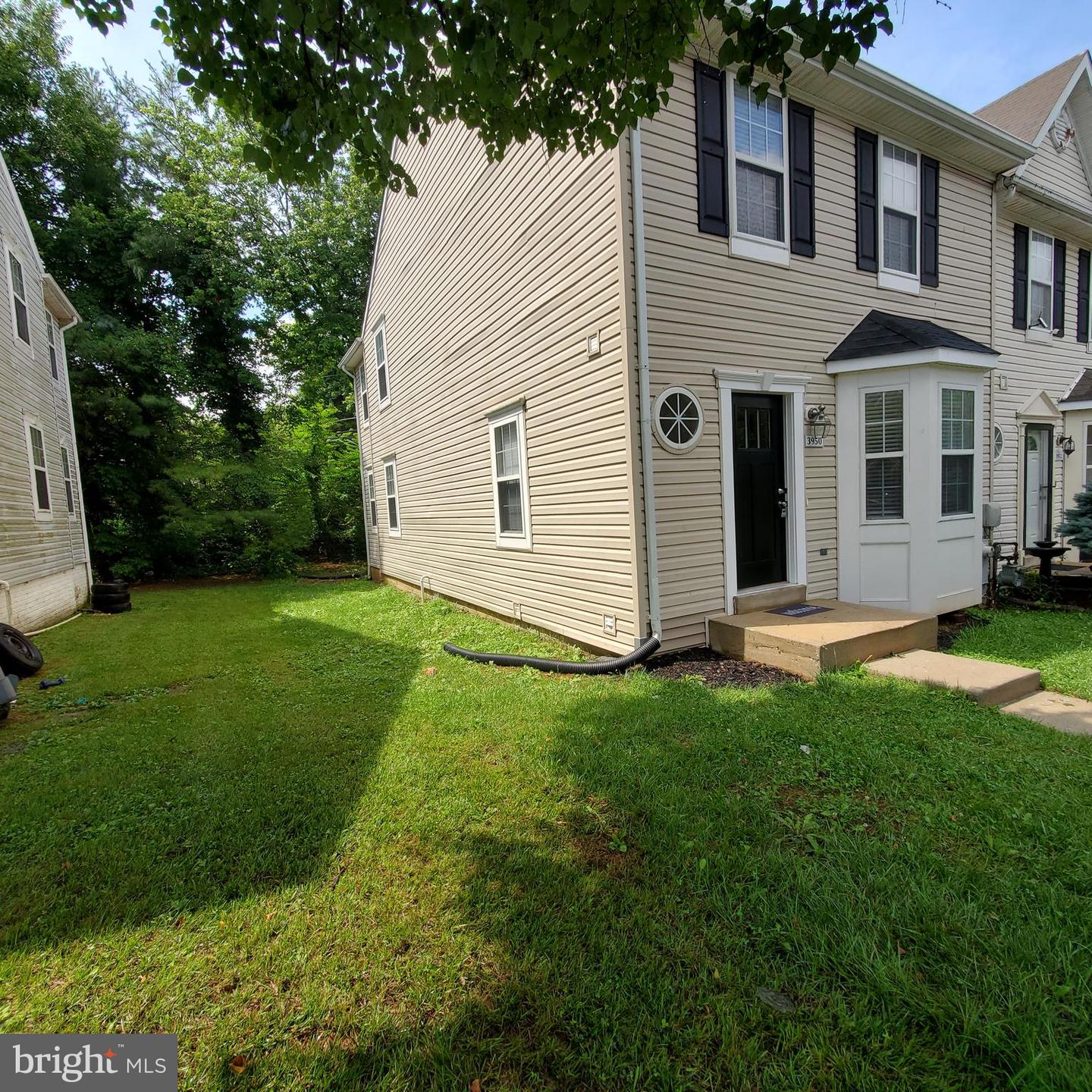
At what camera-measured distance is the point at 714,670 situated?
4.82 m

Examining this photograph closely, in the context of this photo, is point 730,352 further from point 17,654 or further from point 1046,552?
point 17,654

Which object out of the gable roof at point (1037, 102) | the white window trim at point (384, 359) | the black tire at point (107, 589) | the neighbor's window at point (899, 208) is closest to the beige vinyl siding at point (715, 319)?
the neighbor's window at point (899, 208)

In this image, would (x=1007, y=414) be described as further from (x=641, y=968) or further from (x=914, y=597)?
(x=641, y=968)

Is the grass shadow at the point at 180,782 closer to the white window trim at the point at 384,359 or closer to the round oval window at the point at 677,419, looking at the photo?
the round oval window at the point at 677,419

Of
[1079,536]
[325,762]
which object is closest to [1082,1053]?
[325,762]

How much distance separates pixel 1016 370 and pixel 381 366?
38.8ft

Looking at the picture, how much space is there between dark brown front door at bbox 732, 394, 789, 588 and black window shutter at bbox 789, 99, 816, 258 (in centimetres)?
167

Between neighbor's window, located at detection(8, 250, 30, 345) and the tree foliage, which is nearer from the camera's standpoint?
the tree foliage

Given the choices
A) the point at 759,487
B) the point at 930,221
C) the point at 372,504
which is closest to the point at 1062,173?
the point at 930,221

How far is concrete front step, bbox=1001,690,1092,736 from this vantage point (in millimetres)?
3561

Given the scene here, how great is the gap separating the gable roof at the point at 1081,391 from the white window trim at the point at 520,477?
948 centimetres

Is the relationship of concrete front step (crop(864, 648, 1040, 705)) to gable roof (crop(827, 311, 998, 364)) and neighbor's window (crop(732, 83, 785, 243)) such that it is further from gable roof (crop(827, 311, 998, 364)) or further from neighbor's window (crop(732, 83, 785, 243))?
neighbor's window (crop(732, 83, 785, 243))

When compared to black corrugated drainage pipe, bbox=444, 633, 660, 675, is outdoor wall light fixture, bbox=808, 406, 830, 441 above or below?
above

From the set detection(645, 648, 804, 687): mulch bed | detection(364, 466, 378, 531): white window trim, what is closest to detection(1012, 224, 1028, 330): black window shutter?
detection(645, 648, 804, 687): mulch bed
